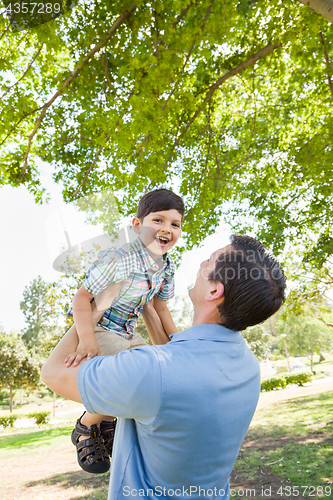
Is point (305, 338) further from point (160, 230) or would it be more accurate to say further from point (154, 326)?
point (160, 230)

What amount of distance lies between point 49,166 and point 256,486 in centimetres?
609

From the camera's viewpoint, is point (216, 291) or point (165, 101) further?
point (165, 101)

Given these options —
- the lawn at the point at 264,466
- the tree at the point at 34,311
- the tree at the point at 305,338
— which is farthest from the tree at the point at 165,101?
the tree at the point at 34,311

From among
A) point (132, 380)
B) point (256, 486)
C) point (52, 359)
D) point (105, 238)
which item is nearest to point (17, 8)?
point (105, 238)

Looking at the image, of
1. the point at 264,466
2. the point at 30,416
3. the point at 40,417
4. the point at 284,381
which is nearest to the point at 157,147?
the point at 264,466

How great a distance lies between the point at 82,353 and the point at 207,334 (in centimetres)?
42

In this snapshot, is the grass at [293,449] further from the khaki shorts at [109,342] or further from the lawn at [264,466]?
the khaki shorts at [109,342]

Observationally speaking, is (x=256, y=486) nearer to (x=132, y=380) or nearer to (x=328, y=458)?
(x=328, y=458)

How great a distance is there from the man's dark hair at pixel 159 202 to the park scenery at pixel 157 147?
131mm

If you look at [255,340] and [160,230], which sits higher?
[160,230]

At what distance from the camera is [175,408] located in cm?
97

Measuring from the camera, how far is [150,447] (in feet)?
3.46

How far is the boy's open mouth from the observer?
1.65 meters

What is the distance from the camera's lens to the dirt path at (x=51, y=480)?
206 inches
